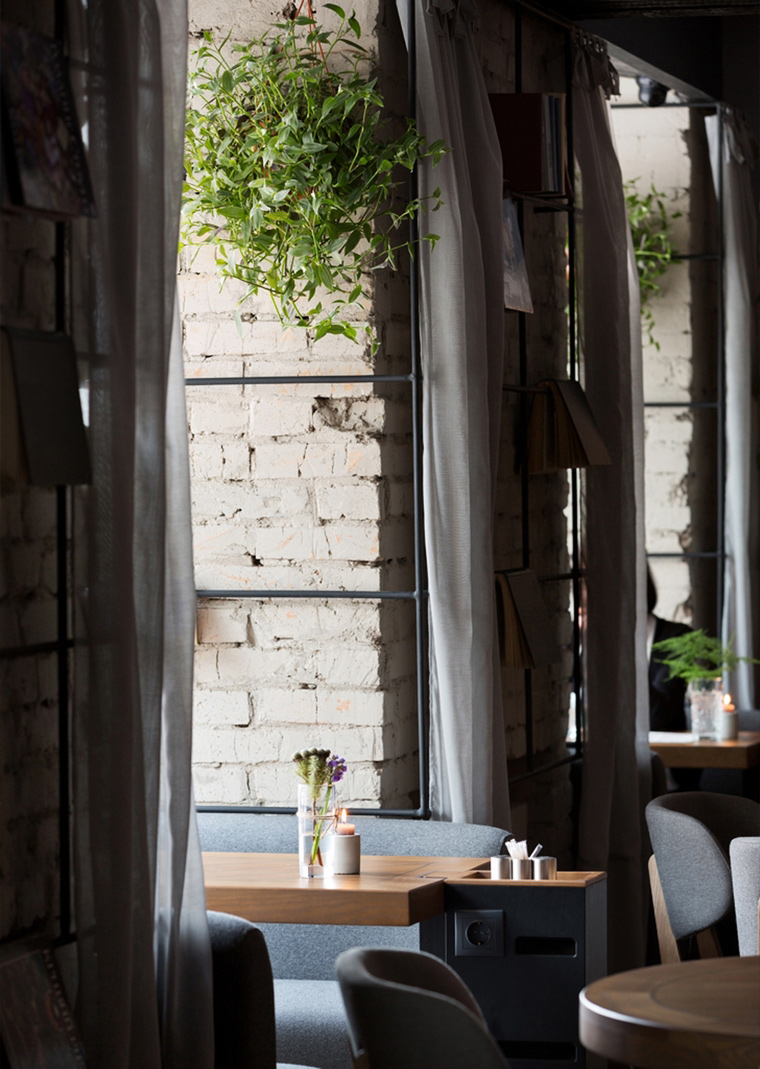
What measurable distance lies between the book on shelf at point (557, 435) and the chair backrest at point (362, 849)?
129cm

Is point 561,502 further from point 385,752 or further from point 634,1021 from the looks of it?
point 634,1021

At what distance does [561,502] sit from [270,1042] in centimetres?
257

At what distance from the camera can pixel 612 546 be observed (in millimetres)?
4902

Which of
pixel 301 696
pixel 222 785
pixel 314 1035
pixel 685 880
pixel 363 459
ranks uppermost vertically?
pixel 363 459

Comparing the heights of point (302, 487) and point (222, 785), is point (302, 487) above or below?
above

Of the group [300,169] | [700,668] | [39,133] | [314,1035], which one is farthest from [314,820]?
[700,668]

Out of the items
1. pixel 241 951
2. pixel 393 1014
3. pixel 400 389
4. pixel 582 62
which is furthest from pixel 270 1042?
pixel 582 62

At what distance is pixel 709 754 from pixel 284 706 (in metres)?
2.03

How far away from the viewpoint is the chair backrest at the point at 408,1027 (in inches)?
90.4

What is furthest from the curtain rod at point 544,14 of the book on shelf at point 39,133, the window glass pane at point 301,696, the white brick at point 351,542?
the book on shelf at point 39,133

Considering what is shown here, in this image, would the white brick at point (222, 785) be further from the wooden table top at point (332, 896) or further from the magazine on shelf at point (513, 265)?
the magazine on shelf at point (513, 265)

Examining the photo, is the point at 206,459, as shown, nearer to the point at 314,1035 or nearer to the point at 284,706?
the point at 284,706

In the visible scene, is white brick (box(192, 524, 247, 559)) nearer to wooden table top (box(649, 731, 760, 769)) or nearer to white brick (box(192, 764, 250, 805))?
white brick (box(192, 764, 250, 805))

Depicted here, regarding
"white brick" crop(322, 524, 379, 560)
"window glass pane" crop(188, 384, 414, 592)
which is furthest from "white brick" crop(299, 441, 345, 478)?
"white brick" crop(322, 524, 379, 560)
